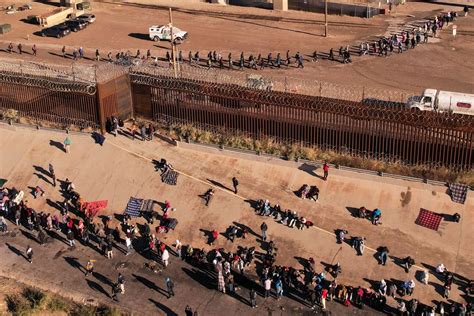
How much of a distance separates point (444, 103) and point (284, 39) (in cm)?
1867

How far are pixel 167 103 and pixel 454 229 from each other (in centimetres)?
1741

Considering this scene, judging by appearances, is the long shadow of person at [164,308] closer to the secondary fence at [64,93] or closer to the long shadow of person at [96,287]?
the long shadow of person at [96,287]

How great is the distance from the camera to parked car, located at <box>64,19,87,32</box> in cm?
5562

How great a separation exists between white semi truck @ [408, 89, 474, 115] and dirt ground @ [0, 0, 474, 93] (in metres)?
5.31

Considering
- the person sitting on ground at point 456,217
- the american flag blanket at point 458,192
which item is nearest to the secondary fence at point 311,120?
the american flag blanket at point 458,192

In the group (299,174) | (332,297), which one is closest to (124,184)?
(299,174)

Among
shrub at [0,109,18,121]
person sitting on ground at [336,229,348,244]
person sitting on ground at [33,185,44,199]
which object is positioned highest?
shrub at [0,109,18,121]

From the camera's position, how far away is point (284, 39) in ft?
170

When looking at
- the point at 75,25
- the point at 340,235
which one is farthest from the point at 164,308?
the point at 75,25

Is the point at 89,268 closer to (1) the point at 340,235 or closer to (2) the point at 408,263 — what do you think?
(1) the point at 340,235

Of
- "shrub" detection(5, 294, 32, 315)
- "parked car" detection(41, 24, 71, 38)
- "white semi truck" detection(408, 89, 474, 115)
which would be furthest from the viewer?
"parked car" detection(41, 24, 71, 38)

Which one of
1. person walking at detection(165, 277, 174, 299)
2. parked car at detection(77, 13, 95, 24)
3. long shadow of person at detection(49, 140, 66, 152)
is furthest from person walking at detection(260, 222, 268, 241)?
parked car at detection(77, 13, 95, 24)

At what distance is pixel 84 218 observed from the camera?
110ft

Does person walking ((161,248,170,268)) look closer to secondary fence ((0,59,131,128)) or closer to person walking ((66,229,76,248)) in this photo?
person walking ((66,229,76,248))
